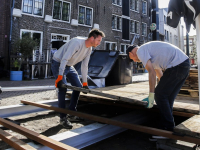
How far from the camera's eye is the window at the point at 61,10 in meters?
13.9

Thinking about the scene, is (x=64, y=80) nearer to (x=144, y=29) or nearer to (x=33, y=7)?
(x=33, y=7)

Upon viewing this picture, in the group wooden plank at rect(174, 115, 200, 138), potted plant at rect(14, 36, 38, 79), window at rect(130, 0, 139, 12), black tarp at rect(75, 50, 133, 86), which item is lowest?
wooden plank at rect(174, 115, 200, 138)

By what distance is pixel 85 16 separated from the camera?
623 inches

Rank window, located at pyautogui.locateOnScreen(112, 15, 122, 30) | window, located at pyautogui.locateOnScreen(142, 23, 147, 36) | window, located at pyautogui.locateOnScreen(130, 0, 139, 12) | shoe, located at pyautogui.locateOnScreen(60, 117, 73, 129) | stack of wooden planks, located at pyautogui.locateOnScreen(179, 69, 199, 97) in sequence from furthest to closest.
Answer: window, located at pyautogui.locateOnScreen(142, 23, 147, 36)
window, located at pyautogui.locateOnScreen(130, 0, 139, 12)
window, located at pyautogui.locateOnScreen(112, 15, 122, 30)
stack of wooden planks, located at pyautogui.locateOnScreen(179, 69, 199, 97)
shoe, located at pyautogui.locateOnScreen(60, 117, 73, 129)

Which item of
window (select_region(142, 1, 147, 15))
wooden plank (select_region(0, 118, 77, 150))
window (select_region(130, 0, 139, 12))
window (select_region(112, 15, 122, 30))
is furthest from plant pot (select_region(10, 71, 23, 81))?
window (select_region(142, 1, 147, 15))

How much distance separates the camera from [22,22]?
39.8ft

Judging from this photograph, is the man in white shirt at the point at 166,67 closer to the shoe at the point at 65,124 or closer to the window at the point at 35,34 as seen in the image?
the shoe at the point at 65,124

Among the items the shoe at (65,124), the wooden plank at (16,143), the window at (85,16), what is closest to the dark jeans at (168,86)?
the shoe at (65,124)

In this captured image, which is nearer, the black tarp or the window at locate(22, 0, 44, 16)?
the black tarp

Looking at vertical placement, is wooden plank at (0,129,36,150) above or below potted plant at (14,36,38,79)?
below

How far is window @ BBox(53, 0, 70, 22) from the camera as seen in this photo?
13.9 meters

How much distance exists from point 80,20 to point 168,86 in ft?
46.3

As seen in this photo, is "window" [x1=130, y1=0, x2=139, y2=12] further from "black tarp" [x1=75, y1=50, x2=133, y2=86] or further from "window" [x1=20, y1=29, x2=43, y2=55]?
"black tarp" [x1=75, y1=50, x2=133, y2=86]

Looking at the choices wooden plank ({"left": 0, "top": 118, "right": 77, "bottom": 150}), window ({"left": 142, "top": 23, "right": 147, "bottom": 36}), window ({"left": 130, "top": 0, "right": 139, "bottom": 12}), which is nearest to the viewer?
wooden plank ({"left": 0, "top": 118, "right": 77, "bottom": 150})
